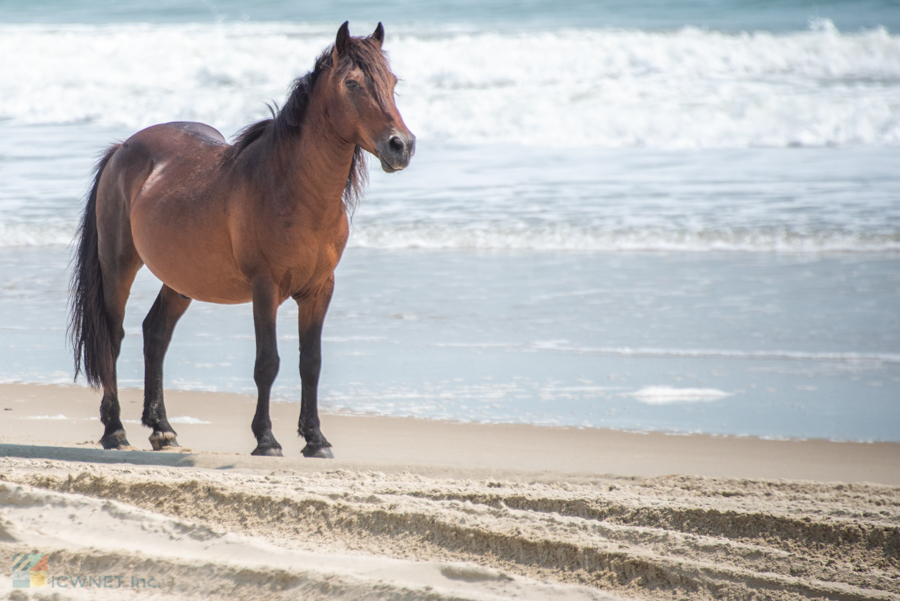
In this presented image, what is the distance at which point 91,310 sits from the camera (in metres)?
4.30

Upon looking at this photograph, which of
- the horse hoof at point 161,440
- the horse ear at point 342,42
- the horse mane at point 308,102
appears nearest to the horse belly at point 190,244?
the horse mane at point 308,102

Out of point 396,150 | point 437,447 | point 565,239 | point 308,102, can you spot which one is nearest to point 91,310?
point 308,102

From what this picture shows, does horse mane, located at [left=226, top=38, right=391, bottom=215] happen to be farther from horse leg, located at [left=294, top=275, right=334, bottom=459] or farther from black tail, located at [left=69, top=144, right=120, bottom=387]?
black tail, located at [left=69, top=144, right=120, bottom=387]

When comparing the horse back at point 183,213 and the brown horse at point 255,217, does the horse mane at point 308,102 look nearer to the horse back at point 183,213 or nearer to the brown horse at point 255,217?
the brown horse at point 255,217

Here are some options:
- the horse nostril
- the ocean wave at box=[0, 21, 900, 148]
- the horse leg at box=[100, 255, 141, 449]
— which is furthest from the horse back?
the ocean wave at box=[0, 21, 900, 148]

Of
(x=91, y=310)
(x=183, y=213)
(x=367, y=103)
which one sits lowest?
(x=91, y=310)

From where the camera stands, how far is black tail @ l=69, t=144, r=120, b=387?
4241 millimetres

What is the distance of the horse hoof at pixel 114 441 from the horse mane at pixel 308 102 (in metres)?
1.36

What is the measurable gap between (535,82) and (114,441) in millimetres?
13446

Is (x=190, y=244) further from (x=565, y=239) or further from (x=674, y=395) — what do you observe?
(x=565, y=239)

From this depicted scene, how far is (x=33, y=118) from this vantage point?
1556 centimetres

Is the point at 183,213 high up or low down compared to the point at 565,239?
down

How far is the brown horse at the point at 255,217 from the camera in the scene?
3.46 metres

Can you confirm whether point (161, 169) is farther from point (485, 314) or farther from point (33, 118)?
point (33, 118)
